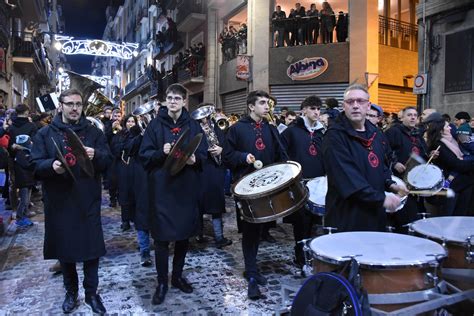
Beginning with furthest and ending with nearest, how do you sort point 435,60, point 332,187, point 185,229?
point 435,60 → point 185,229 → point 332,187

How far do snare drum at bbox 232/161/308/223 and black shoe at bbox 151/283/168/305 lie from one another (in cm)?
113

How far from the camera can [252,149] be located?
16.6ft

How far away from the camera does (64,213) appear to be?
4.08m

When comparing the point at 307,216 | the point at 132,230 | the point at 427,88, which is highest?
the point at 427,88

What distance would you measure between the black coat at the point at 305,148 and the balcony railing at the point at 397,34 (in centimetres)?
1240

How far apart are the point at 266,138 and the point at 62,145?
222 cm

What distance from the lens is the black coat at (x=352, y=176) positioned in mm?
3270

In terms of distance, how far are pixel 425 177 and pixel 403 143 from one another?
1023 millimetres

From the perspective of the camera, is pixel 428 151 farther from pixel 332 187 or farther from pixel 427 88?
pixel 427 88

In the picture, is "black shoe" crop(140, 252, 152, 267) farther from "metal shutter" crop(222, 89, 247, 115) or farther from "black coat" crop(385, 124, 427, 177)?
"metal shutter" crop(222, 89, 247, 115)

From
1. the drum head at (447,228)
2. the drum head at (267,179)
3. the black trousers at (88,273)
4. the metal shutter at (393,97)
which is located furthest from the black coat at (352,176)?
the metal shutter at (393,97)

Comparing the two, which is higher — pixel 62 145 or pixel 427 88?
pixel 427 88

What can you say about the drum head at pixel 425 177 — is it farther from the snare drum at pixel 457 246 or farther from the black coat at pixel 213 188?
the black coat at pixel 213 188

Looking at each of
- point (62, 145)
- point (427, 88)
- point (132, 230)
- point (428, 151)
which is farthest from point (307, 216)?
point (427, 88)
